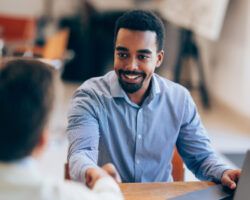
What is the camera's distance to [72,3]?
19.9 feet

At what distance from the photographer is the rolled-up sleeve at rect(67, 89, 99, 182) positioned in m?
1.57

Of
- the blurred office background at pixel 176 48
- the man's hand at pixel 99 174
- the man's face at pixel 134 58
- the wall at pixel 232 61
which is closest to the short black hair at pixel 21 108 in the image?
the man's hand at pixel 99 174

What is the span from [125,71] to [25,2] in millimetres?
4564

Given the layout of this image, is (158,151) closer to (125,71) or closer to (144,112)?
(144,112)

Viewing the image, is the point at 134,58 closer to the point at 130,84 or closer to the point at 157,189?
the point at 130,84

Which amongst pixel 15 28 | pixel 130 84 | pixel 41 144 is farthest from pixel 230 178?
pixel 15 28

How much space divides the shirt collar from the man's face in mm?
18

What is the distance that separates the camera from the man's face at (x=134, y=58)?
1.79m

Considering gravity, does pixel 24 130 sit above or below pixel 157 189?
above

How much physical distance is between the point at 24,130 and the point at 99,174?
16.1 inches

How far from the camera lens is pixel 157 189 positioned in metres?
1.58

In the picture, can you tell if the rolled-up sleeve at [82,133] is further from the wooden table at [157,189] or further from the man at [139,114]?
the wooden table at [157,189]

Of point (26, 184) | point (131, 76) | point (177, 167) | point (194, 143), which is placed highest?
point (131, 76)

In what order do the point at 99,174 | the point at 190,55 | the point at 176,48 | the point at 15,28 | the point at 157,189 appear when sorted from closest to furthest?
the point at 99,174 → the point at 157,189 → the point at 15,28 → the point at 190,55 → the point at 176,48
